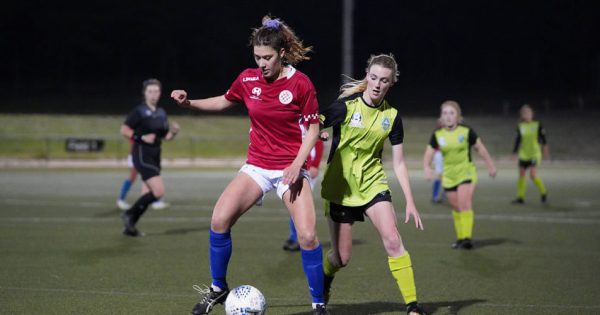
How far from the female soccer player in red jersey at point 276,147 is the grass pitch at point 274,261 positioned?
706mm

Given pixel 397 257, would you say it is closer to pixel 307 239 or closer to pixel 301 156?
pixel 307 239

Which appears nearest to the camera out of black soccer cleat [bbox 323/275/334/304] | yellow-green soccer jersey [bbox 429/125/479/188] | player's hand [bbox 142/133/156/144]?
black soccer cleat [bbox 323/275/334/304]

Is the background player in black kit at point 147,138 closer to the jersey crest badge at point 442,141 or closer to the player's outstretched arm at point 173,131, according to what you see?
the player's outstretched arm at point 173,131

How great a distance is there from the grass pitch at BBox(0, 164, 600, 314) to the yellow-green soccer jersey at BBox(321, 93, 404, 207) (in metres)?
1.03

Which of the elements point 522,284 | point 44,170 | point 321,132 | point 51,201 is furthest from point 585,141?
point 321,132

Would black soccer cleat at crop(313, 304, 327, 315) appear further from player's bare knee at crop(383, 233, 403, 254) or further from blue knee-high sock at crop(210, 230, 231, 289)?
blue knee-high sock at crop(210, 230, 231, 289)

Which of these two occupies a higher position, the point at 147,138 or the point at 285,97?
the point at 285,97

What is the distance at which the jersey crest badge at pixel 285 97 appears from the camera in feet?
18.6

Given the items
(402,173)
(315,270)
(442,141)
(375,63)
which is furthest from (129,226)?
(375,63)

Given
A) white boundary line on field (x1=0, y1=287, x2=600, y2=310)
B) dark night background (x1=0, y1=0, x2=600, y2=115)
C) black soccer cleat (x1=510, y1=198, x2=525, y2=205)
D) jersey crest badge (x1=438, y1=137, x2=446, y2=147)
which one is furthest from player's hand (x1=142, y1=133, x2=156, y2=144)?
dark night background (x1=0, y1=0, x2=600, y2=115)

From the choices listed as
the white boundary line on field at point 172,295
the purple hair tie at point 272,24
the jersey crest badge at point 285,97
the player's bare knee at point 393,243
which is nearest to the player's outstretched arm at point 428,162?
the white boundary line on field at point 172,295

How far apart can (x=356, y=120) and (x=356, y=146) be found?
21cm

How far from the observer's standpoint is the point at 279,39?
5.61 m

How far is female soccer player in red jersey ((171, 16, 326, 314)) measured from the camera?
18.5 ft
